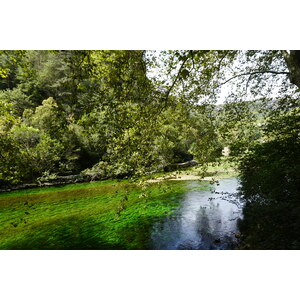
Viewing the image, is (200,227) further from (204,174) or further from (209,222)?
(204,174)

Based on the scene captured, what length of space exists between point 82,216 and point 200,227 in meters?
4.08

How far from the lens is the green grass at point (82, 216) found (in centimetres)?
466

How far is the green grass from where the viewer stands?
4.66 meters

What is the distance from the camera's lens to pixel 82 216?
648cm

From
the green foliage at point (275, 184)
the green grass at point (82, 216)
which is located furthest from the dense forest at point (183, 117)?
the green grass at point (82, 216)

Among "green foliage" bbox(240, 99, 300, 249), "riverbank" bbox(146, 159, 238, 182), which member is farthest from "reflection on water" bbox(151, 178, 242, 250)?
"riverbank" bbox(146, 159, 238, 182)

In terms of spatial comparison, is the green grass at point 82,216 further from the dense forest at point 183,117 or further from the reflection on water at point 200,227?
the dense forest at point 183,117

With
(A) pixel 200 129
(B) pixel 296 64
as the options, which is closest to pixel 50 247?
(A) pixel 200 129

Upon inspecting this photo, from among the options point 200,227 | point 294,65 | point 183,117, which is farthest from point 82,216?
point 294,65

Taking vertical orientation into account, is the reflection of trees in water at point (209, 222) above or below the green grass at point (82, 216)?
above

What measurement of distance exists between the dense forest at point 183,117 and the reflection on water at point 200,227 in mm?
545

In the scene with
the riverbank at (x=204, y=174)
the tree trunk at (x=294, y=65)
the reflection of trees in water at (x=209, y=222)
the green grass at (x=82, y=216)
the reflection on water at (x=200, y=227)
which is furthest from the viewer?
the riverbank at (x=204, y=174)

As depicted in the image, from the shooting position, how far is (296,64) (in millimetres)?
2854
